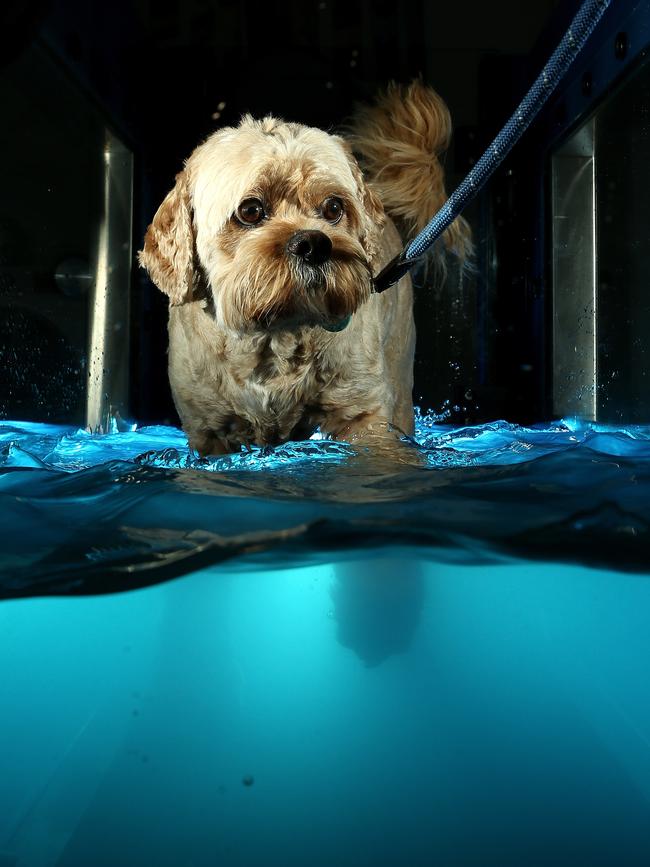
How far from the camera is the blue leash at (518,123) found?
1.42 metres

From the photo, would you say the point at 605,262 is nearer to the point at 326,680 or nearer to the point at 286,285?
the point at 286,285

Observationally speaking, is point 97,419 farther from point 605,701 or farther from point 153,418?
point 605,701

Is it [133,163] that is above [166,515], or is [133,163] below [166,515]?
above

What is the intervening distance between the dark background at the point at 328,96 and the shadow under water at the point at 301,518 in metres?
1.41

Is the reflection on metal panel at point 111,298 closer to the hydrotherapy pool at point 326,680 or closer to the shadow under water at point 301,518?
the shadow under water at point 301,518

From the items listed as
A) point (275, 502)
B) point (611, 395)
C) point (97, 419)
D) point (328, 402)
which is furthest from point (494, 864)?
point (97, 419)

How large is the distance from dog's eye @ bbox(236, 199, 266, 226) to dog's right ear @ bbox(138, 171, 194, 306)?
0.19 metres

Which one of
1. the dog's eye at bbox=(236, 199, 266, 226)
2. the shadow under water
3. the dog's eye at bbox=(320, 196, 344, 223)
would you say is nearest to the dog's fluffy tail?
the dog's eye at bbox=(320, 196, 344, 223)

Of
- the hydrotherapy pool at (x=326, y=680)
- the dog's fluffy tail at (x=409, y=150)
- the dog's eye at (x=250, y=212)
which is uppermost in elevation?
the dog's fluffy tail at (x=409, y=150)

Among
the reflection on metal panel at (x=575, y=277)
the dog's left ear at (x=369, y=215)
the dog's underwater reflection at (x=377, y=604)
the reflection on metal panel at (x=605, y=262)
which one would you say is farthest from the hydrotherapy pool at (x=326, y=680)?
the reflection on metal panel at (x=575, y=277)

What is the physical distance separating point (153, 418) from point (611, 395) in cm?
157

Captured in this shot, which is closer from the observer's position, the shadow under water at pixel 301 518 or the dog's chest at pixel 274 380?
the shadow under water at pixel 301 518

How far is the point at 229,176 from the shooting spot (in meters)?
2.24

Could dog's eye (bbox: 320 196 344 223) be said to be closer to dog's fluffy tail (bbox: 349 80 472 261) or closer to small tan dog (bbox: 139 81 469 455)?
small tan dog (bbox: 139 81 469 455)
